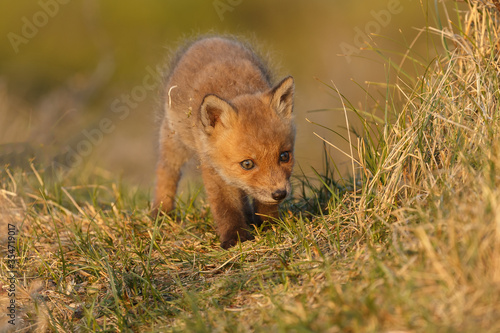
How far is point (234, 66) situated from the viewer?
14.4ft

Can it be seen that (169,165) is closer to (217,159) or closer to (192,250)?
(217,159)

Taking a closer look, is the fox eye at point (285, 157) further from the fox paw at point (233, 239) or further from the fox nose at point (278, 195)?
the fox paw at point (233, 239)

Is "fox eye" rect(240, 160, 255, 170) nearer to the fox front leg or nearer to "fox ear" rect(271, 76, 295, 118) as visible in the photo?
the fox front leg

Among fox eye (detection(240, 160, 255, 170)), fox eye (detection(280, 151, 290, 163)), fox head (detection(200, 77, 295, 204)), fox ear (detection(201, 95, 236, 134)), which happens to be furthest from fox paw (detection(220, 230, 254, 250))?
fox ear (detection(201, 95, 236, 134))

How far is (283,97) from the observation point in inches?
155

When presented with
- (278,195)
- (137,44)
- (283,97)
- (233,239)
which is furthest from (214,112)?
(137,44)

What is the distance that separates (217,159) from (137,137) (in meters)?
10.3

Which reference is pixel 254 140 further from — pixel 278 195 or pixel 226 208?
pixel 226 208

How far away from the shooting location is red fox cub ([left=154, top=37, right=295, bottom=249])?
3.57 metres

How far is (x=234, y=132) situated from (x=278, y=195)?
590 millimetres

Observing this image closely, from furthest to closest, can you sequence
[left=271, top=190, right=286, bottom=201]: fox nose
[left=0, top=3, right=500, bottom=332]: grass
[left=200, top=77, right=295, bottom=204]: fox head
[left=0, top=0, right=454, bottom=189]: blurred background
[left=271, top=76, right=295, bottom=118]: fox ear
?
[left=0, top=0, right=454, bottom=189]: blurred background → [left=271, top=76, right=295, bottom=118]: fox ear → [left=200, top=77, right=295, bottom=204]: fox head → [left=271, top=190, right=286, bottom=201]: fox nose → [left=0, top=3, right=500, bottom=332]: grass

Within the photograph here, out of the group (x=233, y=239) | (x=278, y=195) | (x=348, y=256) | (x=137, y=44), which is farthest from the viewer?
(x=137, y=44)

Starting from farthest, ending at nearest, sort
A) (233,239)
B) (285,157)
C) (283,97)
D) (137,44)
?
(137,44) → (283,97) → (285,157) → (233,239)

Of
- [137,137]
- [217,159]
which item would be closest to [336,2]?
[137,137]
